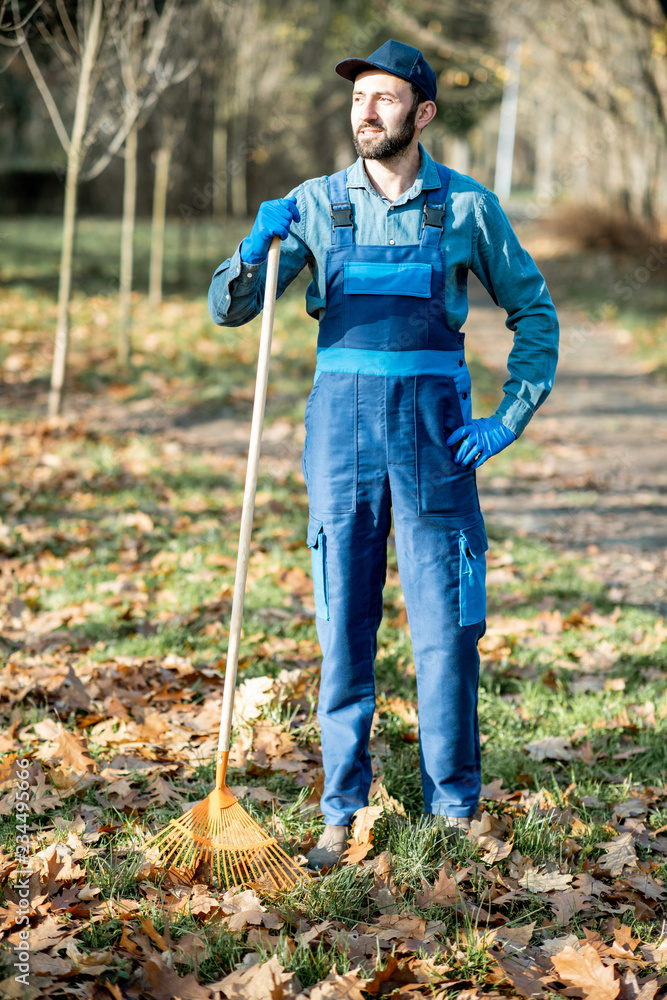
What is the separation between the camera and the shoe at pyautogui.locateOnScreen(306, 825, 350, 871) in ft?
9.25

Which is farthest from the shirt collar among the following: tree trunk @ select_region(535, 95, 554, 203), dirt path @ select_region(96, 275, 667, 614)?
tree trunk @ select_region(535, 95, 554, 203)

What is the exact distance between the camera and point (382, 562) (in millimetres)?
2822

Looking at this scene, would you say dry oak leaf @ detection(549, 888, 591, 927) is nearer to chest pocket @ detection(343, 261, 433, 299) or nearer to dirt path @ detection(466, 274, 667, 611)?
chest pocket @ detection(343, 261, 433, 299)

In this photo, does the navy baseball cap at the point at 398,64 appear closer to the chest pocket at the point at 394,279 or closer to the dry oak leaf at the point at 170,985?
the chest pocket at the point at 394,279

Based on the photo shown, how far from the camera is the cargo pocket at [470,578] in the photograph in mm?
2744

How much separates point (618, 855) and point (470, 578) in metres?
1.06

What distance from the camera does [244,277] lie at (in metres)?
2.69

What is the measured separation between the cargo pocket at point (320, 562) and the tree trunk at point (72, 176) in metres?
5.93

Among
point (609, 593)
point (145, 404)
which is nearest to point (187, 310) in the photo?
point (145, 404)

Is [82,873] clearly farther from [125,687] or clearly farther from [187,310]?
[187,310]

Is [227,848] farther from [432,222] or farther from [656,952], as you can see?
[432,222]

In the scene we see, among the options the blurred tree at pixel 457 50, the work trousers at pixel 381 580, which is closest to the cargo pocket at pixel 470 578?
the work trousers at pixel 381 580

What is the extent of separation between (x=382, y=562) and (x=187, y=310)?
1133cm

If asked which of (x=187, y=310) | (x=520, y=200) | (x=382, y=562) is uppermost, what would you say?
(x=520, y=200)
